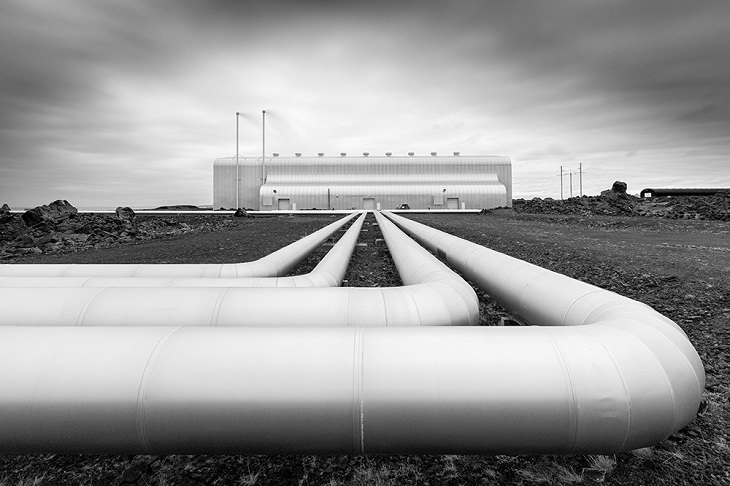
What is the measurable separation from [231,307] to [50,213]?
2337 centimetres

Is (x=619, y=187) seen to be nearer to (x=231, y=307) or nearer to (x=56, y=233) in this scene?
(x=231, y=307)

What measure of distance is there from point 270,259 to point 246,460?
3818 mm

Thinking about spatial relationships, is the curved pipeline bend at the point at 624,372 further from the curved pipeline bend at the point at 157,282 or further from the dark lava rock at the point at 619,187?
the dark lava rock at the point at 619,187

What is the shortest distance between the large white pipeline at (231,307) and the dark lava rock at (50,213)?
62.5 feet

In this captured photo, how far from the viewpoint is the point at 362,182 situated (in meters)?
46.4

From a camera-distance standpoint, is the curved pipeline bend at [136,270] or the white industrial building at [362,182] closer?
the curved pipeline bend at [136,270]

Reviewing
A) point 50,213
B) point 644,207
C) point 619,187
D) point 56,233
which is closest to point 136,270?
point 56,233

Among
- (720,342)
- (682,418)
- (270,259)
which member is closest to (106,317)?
(270,259)

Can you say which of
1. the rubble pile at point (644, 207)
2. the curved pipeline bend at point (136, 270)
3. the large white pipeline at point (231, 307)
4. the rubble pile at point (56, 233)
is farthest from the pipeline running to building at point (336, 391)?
the rubble pile at point (644, 207)

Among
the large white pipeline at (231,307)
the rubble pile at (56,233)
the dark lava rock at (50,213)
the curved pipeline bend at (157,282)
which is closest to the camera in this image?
the large white pipeline at (231,307)

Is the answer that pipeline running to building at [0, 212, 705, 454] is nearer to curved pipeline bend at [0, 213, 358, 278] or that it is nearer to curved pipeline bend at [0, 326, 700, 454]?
curved pipeline bend at [0, 326, 700, 454]

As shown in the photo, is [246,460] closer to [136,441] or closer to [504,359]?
[136,441]

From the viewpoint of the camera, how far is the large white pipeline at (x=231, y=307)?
3.03m

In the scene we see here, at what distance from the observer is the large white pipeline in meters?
3.03
